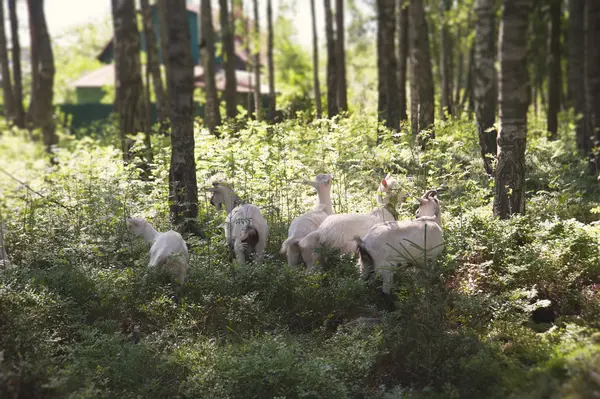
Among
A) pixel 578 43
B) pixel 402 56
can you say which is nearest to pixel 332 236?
pixel 402 56

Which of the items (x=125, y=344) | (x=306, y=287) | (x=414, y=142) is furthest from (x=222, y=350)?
(x=414, y=142)

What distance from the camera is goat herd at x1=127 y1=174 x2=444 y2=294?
8680 mm

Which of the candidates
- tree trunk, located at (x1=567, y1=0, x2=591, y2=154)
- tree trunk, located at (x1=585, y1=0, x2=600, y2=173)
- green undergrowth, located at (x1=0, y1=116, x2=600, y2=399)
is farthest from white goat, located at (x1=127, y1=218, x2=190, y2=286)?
tree trunk, located at (x1=567, y1=0, x2=591, y2=154)

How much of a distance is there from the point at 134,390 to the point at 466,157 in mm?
8718

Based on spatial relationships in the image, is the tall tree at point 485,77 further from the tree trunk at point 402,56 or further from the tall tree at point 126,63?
the tall tree at point 126,63

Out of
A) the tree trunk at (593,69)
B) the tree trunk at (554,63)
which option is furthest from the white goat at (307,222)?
the tree trunk at (554,63)

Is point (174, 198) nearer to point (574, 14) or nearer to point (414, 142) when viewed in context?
point (414, 142)

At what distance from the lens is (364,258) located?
8812mm

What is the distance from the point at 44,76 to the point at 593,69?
14999mm

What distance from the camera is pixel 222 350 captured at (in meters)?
7.00

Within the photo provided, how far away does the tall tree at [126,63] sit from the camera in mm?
15633

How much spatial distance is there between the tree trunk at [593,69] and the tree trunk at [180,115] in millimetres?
9604

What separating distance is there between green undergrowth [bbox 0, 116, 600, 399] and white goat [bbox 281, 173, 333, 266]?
1.14 feet

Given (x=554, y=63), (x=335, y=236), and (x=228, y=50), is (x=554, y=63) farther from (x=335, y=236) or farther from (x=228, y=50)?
(x=335, y=236)
